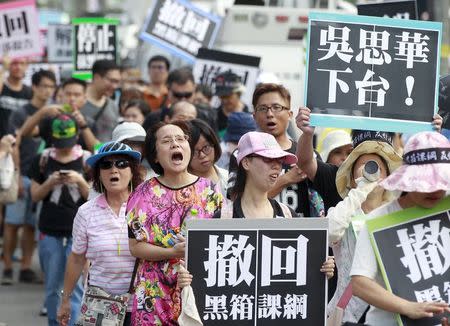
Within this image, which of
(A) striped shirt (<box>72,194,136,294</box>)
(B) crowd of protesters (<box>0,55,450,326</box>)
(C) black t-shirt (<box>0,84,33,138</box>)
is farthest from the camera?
(C) black t-shirt (<box>0,84,33,138</box>)

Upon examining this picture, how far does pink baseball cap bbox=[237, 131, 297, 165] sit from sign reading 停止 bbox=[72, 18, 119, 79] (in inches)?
385

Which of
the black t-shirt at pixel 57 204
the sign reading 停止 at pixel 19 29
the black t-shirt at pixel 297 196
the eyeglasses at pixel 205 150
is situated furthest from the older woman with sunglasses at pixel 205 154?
Answer: the sign reading 停止 at pixel 19 29

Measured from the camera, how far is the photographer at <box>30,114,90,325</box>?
38.1ft

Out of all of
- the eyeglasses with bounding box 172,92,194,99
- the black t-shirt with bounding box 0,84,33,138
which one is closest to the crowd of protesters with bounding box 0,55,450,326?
the eyeglasses with bounding box 172,92,194,99

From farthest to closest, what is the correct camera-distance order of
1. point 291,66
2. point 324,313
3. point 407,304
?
point 291,66 < point 324,313 < point 407,304

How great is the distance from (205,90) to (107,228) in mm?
7184

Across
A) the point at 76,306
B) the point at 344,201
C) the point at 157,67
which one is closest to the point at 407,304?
the point at 344,201

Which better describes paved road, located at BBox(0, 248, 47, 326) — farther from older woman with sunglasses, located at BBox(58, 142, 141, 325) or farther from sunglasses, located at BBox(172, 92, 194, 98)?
older woman with sunglasses, located at BBox(58, 142, 141, 325)

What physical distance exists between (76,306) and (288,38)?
37.6 feet

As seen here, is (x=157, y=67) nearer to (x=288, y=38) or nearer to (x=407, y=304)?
(x=288, y=38)

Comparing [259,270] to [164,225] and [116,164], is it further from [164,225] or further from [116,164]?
[116,164]

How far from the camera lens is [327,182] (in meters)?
8.59

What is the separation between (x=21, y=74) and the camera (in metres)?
17.0

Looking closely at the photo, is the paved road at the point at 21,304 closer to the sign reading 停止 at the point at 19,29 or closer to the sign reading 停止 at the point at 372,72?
the sign reading 停止 at the point at 19,29
